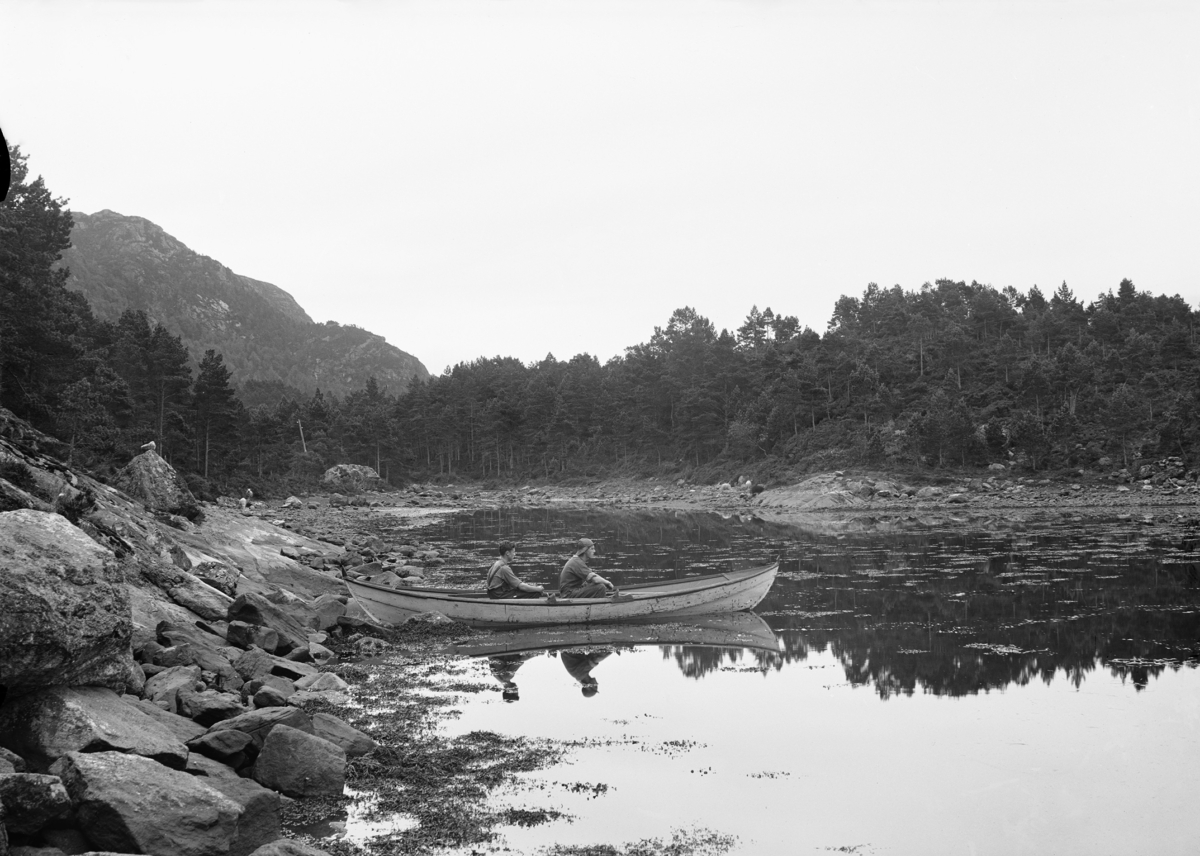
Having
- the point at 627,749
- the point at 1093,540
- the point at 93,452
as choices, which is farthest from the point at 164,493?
the point at 1093,540

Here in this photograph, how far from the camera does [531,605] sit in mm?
19266

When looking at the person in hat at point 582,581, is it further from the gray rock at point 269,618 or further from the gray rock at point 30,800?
the gray rock at point 30,800

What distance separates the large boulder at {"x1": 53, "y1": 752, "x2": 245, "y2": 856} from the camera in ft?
21.3

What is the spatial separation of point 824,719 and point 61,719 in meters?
9.21

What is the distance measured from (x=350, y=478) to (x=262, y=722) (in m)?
92.7

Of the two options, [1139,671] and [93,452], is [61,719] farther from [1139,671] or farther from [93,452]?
[93,452]

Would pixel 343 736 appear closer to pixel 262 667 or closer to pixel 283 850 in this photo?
pixel 262 667

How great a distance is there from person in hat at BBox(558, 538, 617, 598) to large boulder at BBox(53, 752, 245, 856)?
13.2 metres

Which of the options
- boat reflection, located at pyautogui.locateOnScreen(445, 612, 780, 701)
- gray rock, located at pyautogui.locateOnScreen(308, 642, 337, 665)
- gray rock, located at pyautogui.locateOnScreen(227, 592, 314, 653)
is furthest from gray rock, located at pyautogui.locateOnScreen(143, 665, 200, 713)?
boat reflection, located at pyautogui.locateOnScreen(445, 612, 780, 701)

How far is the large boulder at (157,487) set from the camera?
78.6ft

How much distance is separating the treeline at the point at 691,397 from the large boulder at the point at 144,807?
27349mm

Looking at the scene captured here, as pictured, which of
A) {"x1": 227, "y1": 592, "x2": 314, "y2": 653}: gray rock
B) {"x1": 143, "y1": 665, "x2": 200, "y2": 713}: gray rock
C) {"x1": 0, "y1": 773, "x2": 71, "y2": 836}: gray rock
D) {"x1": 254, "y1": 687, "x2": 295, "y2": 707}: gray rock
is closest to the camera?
{"x1": 0, "y1": 773, "x2": 71, "y2": 836}: gray rock

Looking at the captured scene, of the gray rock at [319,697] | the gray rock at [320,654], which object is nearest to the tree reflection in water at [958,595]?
the gray rock at [319,697]

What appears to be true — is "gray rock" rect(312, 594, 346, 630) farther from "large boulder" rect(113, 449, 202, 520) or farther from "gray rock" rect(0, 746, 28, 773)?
"gray rock" rect(0, 746, 28, 773)
